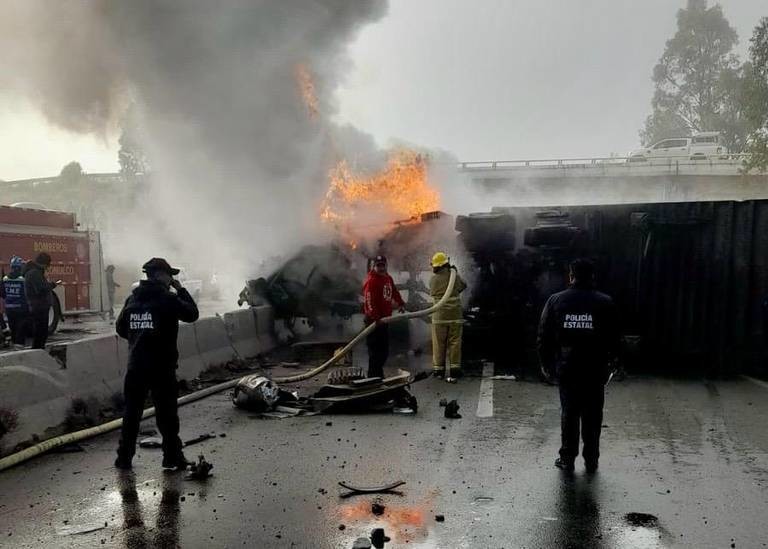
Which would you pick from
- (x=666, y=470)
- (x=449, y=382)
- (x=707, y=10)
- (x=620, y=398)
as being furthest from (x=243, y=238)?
(x=707, y=10)

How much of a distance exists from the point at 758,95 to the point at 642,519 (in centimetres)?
2582

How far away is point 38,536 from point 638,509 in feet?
12.4

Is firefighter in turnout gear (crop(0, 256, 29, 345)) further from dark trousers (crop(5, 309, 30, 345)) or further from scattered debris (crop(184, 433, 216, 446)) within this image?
scattered debris (crop(184, 433, 216, 446))

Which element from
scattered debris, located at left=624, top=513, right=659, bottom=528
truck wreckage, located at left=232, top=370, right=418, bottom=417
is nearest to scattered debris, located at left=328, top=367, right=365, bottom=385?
truck wreckage, located at left=232, top=370, right=418, bottom=417

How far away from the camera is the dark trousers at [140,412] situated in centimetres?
532

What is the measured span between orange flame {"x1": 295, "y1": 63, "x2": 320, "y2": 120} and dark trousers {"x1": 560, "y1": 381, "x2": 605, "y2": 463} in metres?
10.0

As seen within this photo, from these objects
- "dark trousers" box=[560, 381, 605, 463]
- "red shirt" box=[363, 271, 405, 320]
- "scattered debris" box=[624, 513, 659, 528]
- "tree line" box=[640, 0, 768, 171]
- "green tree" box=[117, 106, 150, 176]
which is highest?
"tree line" box=[640, 0, 768, 171]

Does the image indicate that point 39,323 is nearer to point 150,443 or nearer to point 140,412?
point 150,443

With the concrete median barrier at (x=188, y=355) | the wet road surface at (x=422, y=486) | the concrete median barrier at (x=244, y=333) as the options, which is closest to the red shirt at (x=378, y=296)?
the wet road surface at (x=422, y=486)

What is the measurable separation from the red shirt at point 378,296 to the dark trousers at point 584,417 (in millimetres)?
4070

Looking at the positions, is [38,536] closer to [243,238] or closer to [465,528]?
[465,528]

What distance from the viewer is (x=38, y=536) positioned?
4.02 metres

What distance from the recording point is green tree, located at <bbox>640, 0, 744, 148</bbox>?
47.8 m

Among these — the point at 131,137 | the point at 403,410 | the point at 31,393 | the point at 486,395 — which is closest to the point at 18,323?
the point at 131,137
